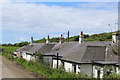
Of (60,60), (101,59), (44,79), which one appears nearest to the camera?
(44,79)

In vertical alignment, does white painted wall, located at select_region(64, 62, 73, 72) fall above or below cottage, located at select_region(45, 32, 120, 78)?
below

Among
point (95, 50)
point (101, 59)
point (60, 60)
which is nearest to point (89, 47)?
point (95, 50)

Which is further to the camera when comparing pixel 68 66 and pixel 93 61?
pixel 68 66

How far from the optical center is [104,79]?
57.0 feet

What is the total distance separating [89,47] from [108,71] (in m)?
6.13

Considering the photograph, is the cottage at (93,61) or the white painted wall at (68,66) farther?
the white painted wall at (68,66)

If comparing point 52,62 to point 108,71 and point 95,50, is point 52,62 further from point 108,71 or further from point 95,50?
point 108,71

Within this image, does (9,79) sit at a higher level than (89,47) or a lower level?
lower

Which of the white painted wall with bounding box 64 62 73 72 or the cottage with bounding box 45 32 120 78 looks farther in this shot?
the white painted wall with bounding box 64 62 73 72

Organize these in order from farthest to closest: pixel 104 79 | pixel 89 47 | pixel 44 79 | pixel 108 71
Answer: pixel 89 47, pixel 44 79, pixel 108 71, pixel 104 79

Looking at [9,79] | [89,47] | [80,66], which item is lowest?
[9,79]

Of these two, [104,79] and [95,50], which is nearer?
[104,79]

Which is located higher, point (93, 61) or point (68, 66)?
point (93, 61)

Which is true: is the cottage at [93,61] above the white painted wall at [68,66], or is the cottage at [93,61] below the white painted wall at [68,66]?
above
